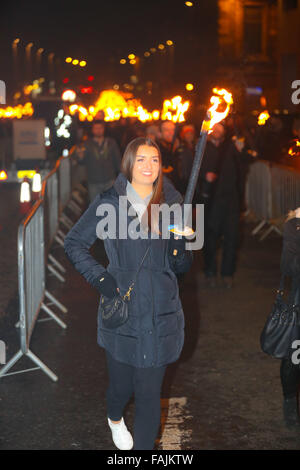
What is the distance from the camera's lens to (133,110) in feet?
84.2

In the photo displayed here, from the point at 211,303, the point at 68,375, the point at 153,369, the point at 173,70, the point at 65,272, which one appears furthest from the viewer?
the point at 173,70

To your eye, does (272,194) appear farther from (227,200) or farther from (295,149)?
(295,149)

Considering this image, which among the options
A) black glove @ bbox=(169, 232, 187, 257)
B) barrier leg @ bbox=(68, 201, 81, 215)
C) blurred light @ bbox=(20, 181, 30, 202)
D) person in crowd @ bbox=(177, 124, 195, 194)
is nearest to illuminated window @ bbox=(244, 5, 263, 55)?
barrier leg @ bbox=(68, 201, 81, 215)

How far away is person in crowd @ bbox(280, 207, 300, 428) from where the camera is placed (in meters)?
5.41

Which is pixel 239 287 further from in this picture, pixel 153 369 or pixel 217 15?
pixel 217 15


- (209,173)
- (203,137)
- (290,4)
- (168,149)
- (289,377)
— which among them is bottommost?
(289,377)

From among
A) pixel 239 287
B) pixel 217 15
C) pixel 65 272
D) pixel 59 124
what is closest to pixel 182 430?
pixel 239 287

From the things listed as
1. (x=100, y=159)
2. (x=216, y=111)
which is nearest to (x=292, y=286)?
(x=216, y=111)

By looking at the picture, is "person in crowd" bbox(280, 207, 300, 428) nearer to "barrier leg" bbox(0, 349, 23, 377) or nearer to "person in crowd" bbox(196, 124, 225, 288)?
"barrier leg" bbox(0, 349, 23, 377)

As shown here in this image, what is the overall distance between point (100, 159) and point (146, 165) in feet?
27.0

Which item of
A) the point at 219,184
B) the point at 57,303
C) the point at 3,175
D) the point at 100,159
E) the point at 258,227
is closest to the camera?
the point at 57,303

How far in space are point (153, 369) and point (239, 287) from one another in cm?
562

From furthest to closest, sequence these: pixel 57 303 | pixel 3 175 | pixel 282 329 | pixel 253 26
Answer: pixel 253 26 → pixel 3 175 → pixel 57 303 → pixel 282 329
